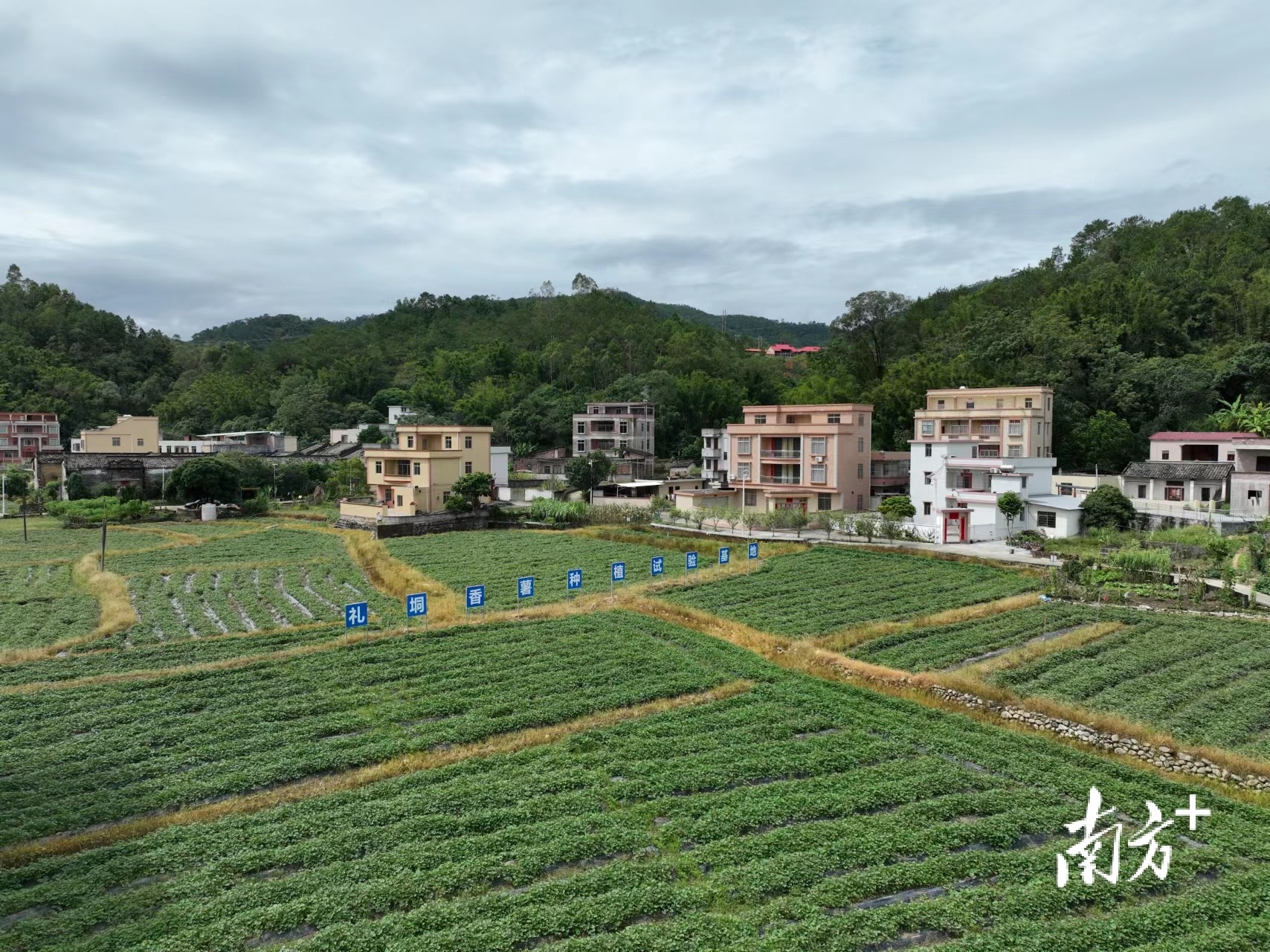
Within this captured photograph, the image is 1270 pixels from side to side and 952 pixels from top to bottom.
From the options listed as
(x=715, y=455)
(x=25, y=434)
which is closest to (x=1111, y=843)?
(x=715, y=455)

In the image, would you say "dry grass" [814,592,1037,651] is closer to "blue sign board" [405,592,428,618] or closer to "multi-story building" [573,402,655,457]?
"blue sign board" [405,592,428,618]

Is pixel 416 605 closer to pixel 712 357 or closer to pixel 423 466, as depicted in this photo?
pixel 423 466

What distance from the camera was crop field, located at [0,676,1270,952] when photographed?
814 centimetres

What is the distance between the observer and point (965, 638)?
19.4 m

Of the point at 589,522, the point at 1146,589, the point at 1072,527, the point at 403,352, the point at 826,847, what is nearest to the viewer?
the point at 826,847

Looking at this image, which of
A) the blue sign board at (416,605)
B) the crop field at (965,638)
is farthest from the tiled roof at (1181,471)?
the blue sign board at (416,605)

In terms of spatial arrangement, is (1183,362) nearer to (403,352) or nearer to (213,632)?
(213,632)

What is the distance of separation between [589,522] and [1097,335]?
31.2 m

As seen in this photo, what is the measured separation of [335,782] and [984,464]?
1248 inches

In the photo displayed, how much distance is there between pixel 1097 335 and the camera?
4622 centimetres

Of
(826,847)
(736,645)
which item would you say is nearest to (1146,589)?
(736,645)

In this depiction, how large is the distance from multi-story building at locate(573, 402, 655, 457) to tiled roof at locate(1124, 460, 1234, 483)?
101ft

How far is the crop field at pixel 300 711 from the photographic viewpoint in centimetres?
1135

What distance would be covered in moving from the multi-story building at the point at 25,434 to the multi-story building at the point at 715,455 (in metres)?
52.7
